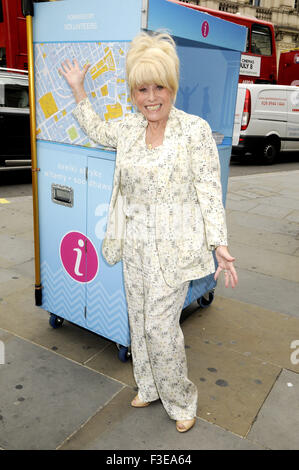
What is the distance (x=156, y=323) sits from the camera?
210 cm

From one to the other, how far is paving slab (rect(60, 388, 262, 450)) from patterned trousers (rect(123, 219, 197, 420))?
9 cm

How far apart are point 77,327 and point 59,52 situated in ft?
6.32

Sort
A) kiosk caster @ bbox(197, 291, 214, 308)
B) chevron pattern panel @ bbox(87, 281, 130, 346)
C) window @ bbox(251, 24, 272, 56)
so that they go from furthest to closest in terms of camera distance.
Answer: window @ bbox(251, 24, 272, 56) → kiosk caster @ bbox(197, 291, 214, 308) → chevron pattern panel @ bbox(87, 281, 130, 346)

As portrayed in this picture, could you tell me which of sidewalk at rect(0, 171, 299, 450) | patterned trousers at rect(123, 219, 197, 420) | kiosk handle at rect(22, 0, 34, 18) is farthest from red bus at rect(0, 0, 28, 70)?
patterned trousers at rect(123, 219, 197, 420)

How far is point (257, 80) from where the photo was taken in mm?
14133

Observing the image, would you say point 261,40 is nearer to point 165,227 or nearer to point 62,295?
point 62,295

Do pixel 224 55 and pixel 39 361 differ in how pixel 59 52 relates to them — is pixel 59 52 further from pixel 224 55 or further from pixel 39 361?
pixel 39 361

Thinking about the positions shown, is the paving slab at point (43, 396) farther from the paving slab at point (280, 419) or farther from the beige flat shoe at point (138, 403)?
the paving slab at point (280, 419)

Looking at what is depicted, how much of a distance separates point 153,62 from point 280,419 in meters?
1.95

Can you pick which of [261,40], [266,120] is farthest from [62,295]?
[261,40]

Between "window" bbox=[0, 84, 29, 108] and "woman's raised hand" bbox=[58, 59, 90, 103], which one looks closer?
"woman's raised hand" bbox=[58, 59, 90, 103]

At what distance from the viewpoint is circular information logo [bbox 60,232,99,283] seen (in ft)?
9.25

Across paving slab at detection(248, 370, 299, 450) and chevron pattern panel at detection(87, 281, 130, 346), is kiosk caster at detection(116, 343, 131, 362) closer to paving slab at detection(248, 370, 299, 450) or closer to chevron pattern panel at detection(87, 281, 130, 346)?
chevron pattern panel at detection(87, 281, 130, 346)

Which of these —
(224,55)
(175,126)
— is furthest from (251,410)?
(224,55)
